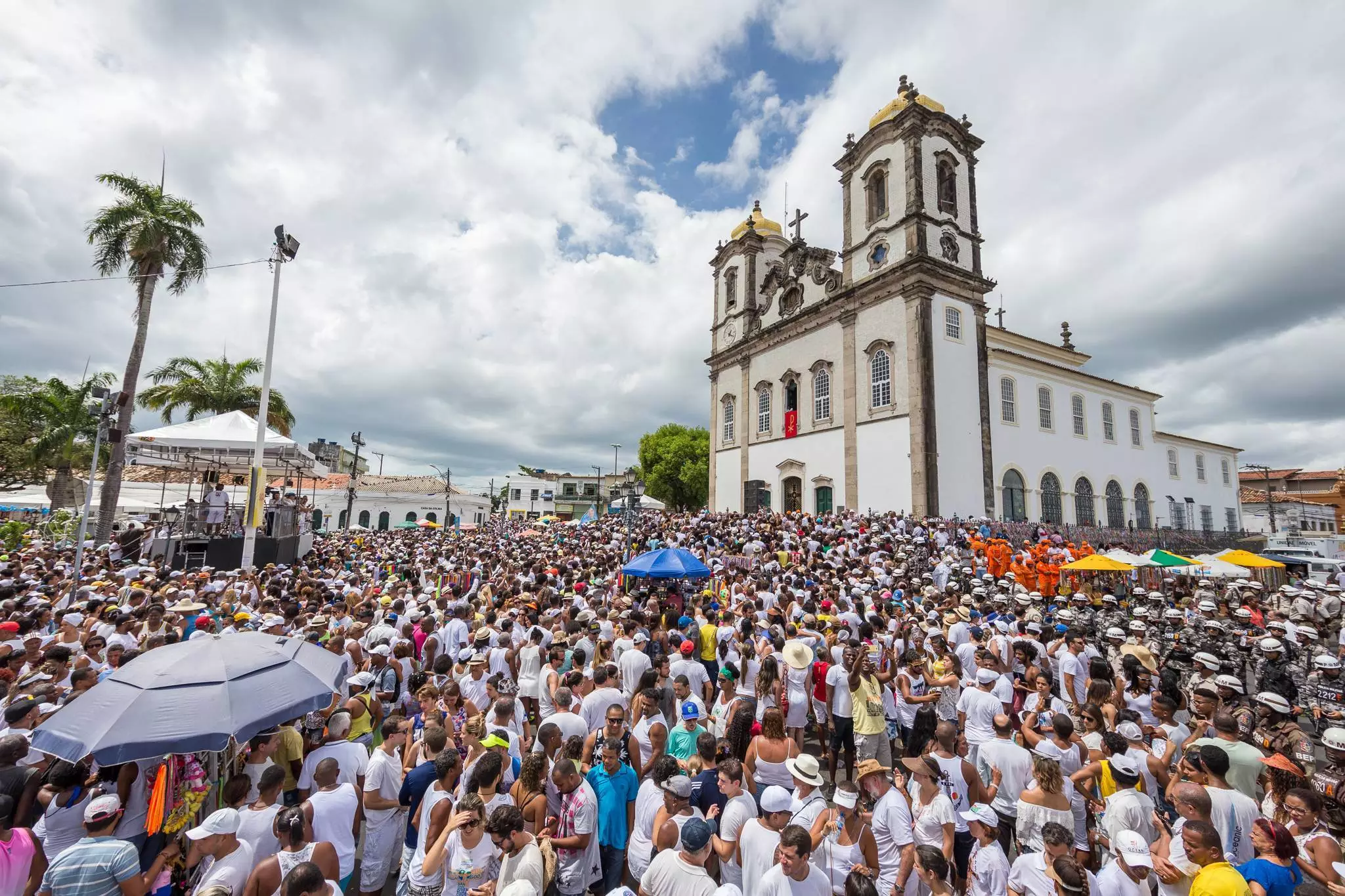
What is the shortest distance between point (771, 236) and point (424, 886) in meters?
36.9

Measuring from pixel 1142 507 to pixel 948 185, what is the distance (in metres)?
23.0

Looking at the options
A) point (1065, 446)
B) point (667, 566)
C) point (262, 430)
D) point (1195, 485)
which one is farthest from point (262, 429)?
point (1195, 485)

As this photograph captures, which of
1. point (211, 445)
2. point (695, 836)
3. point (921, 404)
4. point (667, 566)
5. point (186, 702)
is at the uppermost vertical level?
point (921, 404)

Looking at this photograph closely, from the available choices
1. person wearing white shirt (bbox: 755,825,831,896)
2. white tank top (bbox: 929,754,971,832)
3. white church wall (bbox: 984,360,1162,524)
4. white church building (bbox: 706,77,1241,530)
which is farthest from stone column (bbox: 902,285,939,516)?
person wearing white shirt (bbox: 755,825,831,896)

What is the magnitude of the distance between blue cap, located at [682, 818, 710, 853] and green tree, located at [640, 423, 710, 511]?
1969 inches

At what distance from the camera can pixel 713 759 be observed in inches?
168

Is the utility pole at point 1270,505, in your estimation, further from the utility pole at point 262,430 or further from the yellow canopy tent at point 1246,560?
the utility pole at point 262,430

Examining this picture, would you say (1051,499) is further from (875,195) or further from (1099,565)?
(1099,565)

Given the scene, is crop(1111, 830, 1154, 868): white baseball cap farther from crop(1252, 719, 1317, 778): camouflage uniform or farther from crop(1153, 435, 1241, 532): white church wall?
crop(1153, 435, 1241, 532): white church wall

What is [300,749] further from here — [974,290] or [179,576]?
[974,290]

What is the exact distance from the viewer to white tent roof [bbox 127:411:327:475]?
56.0ft

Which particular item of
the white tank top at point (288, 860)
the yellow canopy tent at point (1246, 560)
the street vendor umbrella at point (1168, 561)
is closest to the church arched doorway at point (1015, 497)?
the yellow canopy tent at point (1246, 560)

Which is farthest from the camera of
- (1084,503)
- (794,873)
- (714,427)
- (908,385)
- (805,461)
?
(714,427)

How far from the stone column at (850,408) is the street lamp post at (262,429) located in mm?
21361
